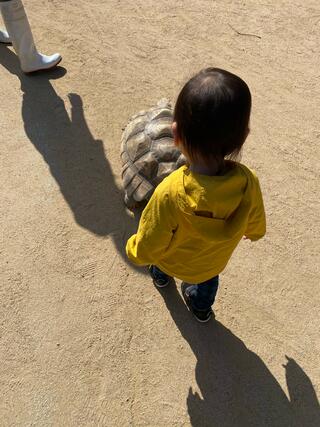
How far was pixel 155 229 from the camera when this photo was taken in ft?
6.31

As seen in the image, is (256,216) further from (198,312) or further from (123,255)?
(123,255)

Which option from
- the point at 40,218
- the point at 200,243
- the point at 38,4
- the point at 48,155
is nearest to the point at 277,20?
the point at 38,4

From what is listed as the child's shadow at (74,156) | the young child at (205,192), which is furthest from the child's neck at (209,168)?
the child's shadow at (74,156)

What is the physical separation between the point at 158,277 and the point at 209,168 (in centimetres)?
127

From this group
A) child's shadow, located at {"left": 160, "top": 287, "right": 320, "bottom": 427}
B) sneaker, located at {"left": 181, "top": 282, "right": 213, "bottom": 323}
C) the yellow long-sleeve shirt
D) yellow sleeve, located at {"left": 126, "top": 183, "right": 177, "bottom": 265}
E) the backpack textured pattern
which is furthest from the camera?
the backpack textured pattern

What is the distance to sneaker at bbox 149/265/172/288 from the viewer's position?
284cm

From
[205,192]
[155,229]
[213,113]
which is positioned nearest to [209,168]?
[205,192]

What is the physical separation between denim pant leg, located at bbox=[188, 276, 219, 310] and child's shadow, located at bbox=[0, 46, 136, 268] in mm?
660

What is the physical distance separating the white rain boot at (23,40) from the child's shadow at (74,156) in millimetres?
120

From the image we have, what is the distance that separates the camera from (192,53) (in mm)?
4379

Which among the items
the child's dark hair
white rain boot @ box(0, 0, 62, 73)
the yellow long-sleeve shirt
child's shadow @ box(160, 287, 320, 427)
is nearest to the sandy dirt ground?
child's shadow @ box(160, 287, 320, 427)

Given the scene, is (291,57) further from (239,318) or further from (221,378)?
(221,378)

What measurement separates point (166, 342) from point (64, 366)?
2.07 ft

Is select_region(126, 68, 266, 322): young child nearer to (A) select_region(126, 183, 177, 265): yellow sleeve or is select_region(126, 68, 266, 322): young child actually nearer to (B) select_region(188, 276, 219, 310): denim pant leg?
(A) select_region(126, 183, 177, 265): yellow sleeve
